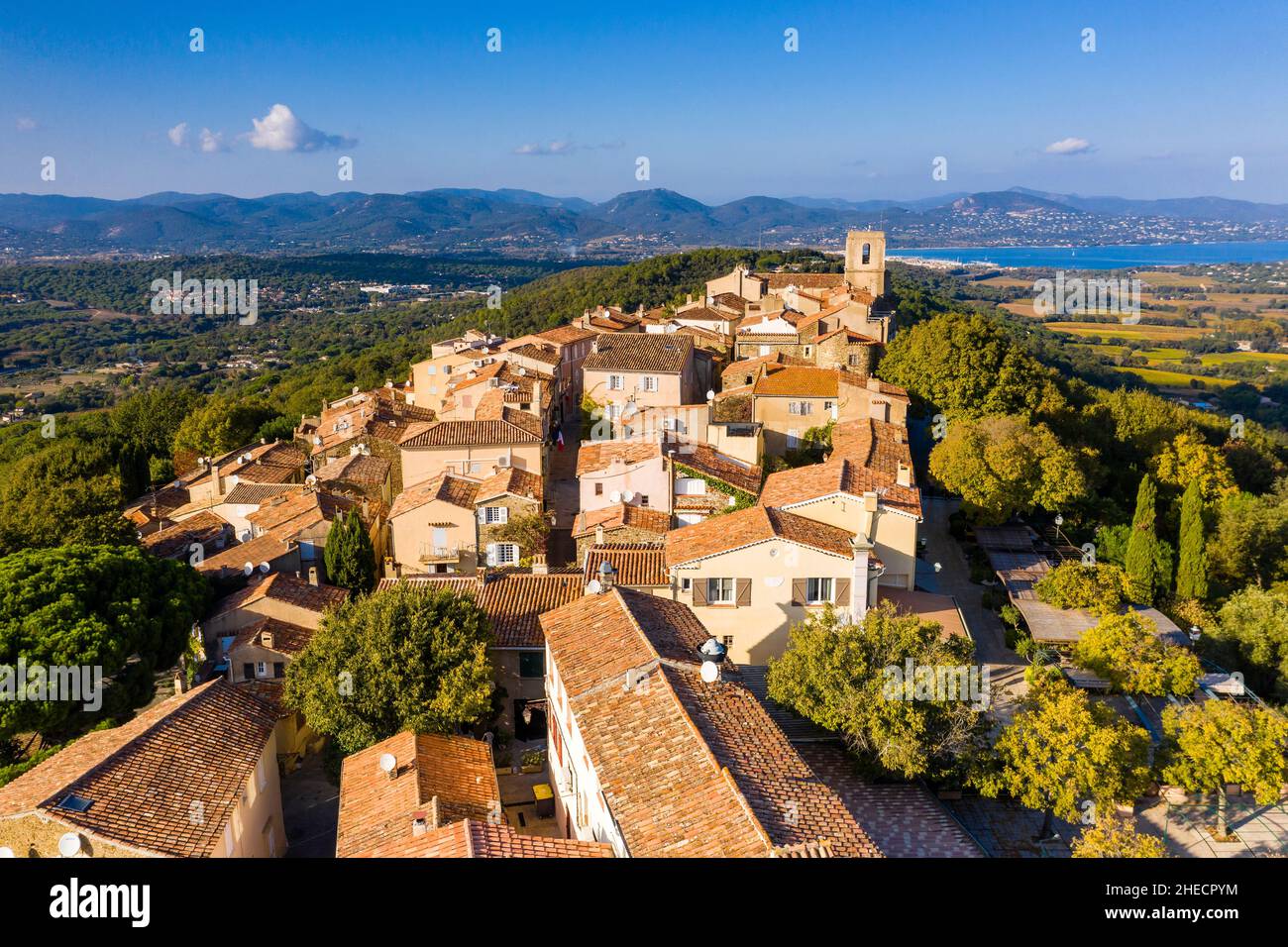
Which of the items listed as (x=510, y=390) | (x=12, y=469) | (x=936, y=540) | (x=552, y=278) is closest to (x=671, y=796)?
(x=936, y=540)

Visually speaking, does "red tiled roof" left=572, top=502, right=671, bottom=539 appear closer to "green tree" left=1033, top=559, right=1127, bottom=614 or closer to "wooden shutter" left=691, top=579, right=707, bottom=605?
"wooden shutter" left=691, top=579, right=707, bottom=605

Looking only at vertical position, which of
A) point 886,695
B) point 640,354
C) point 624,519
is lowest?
point 886,695

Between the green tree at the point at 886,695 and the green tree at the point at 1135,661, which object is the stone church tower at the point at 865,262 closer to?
the green tree at the point at 1135,661

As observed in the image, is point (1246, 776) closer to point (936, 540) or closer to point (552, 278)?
point (936, 540)

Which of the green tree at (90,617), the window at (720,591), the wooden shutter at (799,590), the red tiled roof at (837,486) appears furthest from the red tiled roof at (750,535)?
the green tree at (90,617)

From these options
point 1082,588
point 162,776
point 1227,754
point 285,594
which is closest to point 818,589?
point 1227,754

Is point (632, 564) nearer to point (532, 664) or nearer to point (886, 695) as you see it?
point (532, 664)

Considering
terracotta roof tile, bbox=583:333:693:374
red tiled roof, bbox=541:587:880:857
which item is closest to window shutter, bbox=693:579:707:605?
red tiled roof, bbox=541:587:880:857
